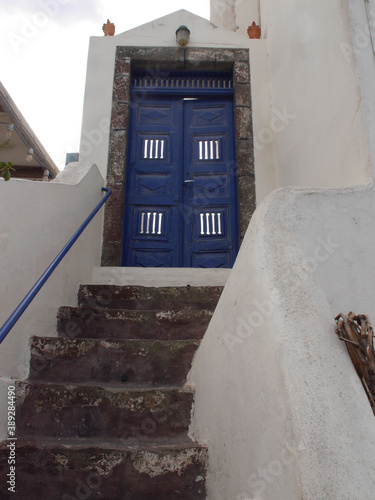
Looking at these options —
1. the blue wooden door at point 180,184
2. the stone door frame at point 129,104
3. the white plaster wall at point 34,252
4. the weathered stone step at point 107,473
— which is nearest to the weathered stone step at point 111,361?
the white plaster wall at point 34,252

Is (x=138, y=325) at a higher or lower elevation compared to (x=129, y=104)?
lower

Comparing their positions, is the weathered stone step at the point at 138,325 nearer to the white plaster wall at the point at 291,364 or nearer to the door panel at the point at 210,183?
the white plaster wall at the point at 291,364

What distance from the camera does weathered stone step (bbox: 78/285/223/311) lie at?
3100 millimetres

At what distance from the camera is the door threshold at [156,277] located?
3803 mm

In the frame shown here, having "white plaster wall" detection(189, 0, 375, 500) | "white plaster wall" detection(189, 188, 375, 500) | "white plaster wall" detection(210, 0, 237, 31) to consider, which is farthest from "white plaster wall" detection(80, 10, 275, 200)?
Result: "white plaster wall" detection(189, 188, 375, 500)

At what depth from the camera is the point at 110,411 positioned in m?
2.10

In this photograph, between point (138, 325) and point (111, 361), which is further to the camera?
point (138, 325)

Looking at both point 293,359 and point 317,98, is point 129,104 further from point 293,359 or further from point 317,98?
point 293,359

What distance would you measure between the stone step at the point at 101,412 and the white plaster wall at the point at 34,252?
5.9 inches

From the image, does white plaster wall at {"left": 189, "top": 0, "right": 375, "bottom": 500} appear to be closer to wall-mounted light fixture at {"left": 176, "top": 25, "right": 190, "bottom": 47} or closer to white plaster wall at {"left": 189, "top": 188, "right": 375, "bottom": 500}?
white plaster wall at {"left": 189, "top": 188, "right": 375, "bottom": 500}

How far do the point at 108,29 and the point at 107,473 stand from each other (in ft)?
16.3

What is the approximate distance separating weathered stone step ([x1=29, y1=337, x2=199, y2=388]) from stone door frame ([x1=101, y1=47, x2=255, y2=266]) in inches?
69.8

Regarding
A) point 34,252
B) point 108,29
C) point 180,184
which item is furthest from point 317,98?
point 108,29

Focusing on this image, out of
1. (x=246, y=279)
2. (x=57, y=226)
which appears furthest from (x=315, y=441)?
(x=57, y=226)
